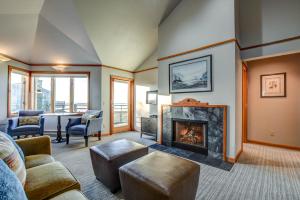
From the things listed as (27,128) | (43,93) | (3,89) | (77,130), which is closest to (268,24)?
(77,130)

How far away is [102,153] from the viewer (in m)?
2.06

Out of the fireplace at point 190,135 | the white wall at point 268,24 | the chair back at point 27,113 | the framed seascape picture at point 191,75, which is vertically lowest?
the fireplace at point 190,135

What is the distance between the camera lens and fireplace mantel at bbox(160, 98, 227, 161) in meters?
2.90

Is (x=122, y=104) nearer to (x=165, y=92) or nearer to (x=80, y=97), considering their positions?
(x=80, y=97)

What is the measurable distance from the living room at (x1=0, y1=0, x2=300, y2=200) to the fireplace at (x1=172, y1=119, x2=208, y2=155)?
0.03 meters

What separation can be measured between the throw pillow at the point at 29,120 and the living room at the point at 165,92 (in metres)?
0.02

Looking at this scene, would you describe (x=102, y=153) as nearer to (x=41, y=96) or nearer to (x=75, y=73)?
(x=75, y=73)

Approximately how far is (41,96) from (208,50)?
5.47 metres

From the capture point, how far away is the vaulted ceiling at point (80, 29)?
10.2 ft

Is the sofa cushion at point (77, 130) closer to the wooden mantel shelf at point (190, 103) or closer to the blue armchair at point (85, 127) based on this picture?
the blue armchair at point (85, 127)

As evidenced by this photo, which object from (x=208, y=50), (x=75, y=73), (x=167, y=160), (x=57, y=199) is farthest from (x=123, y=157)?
(x=75, y=73)

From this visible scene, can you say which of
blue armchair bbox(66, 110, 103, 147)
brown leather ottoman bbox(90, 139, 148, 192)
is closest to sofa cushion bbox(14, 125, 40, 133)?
blue armchair bbox(66, 110, 103, 147)

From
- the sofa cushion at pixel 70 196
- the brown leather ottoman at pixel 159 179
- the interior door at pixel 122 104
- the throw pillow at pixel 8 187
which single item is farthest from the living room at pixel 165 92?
the throw pillow at pixel 8 187

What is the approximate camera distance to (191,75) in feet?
11.3
